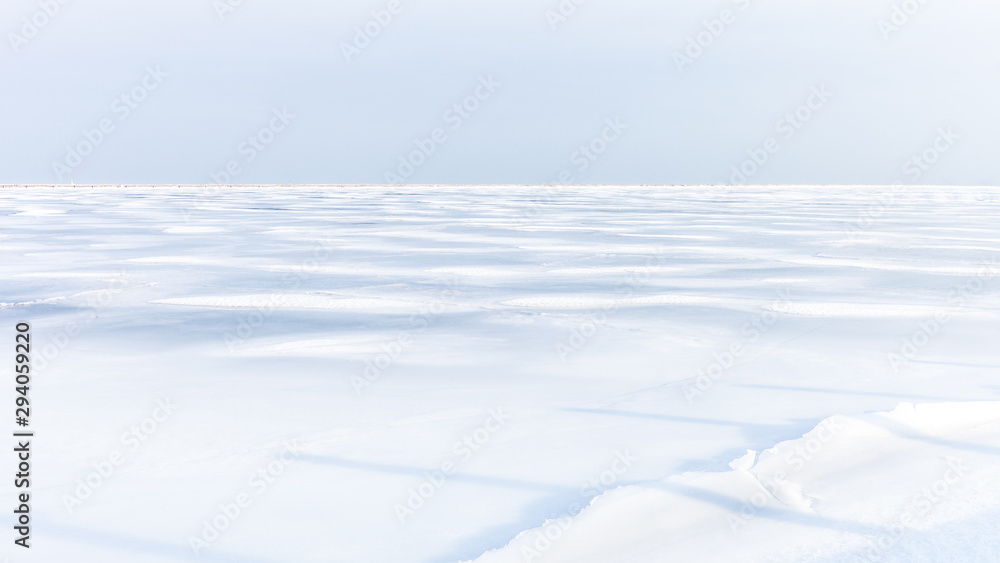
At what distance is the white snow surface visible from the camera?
90.0 inches

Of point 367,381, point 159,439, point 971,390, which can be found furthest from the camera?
point 367,381

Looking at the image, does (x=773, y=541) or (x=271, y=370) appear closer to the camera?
(x=773, y=541)

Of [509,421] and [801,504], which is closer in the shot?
[801,504]

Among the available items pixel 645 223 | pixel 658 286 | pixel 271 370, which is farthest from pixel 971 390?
pixel 645 223

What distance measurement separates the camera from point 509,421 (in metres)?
3.25

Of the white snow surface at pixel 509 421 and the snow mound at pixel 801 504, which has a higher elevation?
the white snow surface at pixel 509 421

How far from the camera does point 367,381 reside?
388cm

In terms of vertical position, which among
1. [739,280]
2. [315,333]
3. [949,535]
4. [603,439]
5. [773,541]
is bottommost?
[949,535]

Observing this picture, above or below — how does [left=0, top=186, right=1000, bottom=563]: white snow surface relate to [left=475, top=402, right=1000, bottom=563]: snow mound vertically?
above

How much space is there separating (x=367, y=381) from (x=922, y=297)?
477 cm

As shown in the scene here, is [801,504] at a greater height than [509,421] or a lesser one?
lesser

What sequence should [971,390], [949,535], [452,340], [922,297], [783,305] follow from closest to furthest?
1. [949,535]
2. [971,390]
3. [452,340]
4. [783,305]
5. [922,297]

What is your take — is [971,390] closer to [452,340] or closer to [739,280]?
[452,340]

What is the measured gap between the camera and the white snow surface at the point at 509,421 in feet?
7.50
